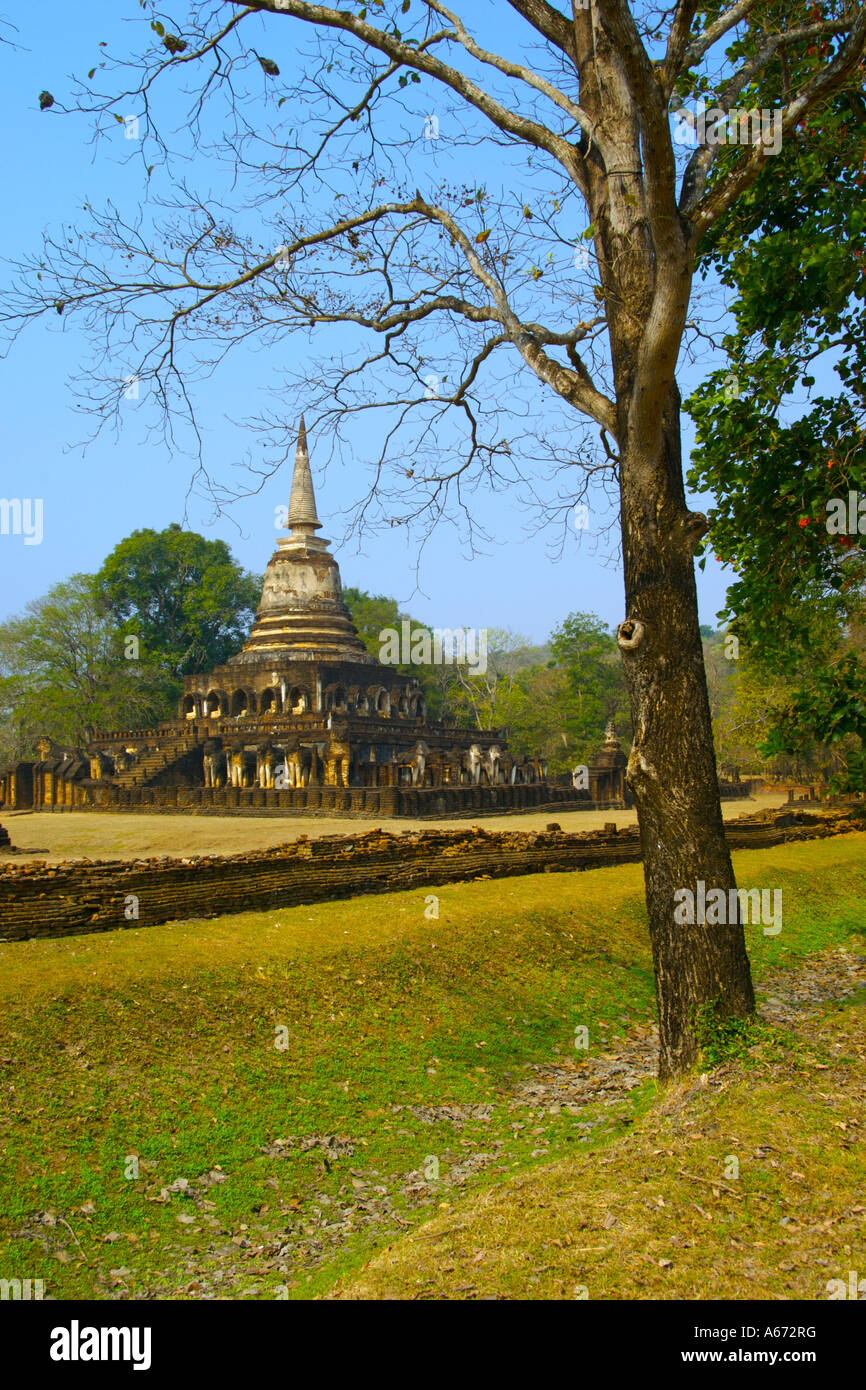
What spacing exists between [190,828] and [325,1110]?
12.9 metres

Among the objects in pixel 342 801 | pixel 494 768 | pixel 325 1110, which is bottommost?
pixel 325 1110

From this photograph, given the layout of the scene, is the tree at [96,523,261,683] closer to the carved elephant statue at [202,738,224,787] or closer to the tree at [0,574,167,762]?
the tree at [0,574,167,762]

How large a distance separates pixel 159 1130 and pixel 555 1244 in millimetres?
2624

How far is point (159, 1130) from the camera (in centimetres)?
582

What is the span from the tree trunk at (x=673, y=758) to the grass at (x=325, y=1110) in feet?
1.36

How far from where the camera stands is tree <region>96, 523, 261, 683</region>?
52.8 meters

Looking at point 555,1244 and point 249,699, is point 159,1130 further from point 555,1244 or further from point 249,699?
point 249,699

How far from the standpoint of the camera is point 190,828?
18.8 m

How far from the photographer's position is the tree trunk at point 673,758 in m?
5.80

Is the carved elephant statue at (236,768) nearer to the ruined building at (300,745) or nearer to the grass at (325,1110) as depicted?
the ruined building at (300,745)

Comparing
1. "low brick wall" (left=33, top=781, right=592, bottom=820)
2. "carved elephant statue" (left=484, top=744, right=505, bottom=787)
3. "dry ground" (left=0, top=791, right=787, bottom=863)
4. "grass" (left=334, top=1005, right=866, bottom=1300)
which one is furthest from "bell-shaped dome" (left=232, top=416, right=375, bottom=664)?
"grass" (left=334, top=1005, right=866, bottom=1300)
